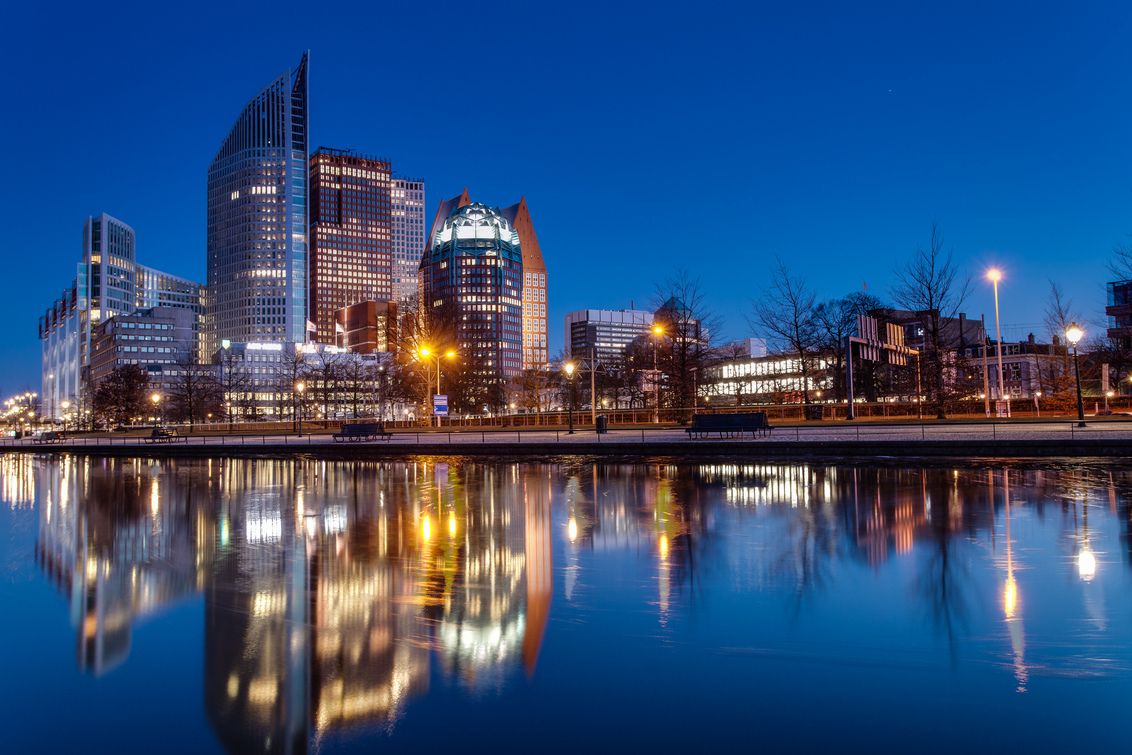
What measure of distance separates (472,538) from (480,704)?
6.85 meters

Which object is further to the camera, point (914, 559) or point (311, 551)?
point (311, 551)

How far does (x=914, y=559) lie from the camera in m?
10.2

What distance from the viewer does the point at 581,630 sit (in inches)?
297

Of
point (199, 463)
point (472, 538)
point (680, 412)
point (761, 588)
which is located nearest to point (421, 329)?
point (680, 412)

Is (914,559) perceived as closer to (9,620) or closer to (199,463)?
(9,620)

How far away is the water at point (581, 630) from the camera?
5480 mm

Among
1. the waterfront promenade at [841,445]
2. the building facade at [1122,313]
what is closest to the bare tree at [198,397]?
the waterfront promenade at [841,445]

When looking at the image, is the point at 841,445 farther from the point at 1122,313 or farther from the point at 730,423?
the point at 1122,313

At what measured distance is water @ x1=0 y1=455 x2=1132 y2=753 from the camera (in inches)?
216

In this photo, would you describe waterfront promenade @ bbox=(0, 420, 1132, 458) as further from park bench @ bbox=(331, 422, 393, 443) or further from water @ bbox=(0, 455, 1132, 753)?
water @ bbox=(0, 455, 1132, 753)

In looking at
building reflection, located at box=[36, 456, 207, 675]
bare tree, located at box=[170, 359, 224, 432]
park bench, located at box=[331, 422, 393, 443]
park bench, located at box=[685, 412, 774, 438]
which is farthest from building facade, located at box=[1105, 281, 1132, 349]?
bare tree, located at box=[170, 359, 224, 432]

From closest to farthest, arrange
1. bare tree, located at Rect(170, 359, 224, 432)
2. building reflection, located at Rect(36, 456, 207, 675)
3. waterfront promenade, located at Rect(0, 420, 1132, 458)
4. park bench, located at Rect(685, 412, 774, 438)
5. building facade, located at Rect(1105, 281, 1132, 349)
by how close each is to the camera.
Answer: building reflection, located at Rect(36, 456, 207, 675), waterfront promenade, located at Rect(0, 420, 1132, 458), park bench, located at Rect(685, 412, 774, 438), building facade, located at Rect(1105, 281, 1132, 349), bare tree, located at Rect(170, 359, 224, 432)

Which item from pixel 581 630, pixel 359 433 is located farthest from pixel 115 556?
pixel 359 433

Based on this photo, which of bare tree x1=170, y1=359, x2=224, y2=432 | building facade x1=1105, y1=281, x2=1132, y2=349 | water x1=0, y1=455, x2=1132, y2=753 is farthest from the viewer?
bare tree x1=170, y1=359, x2=224, y2=432
